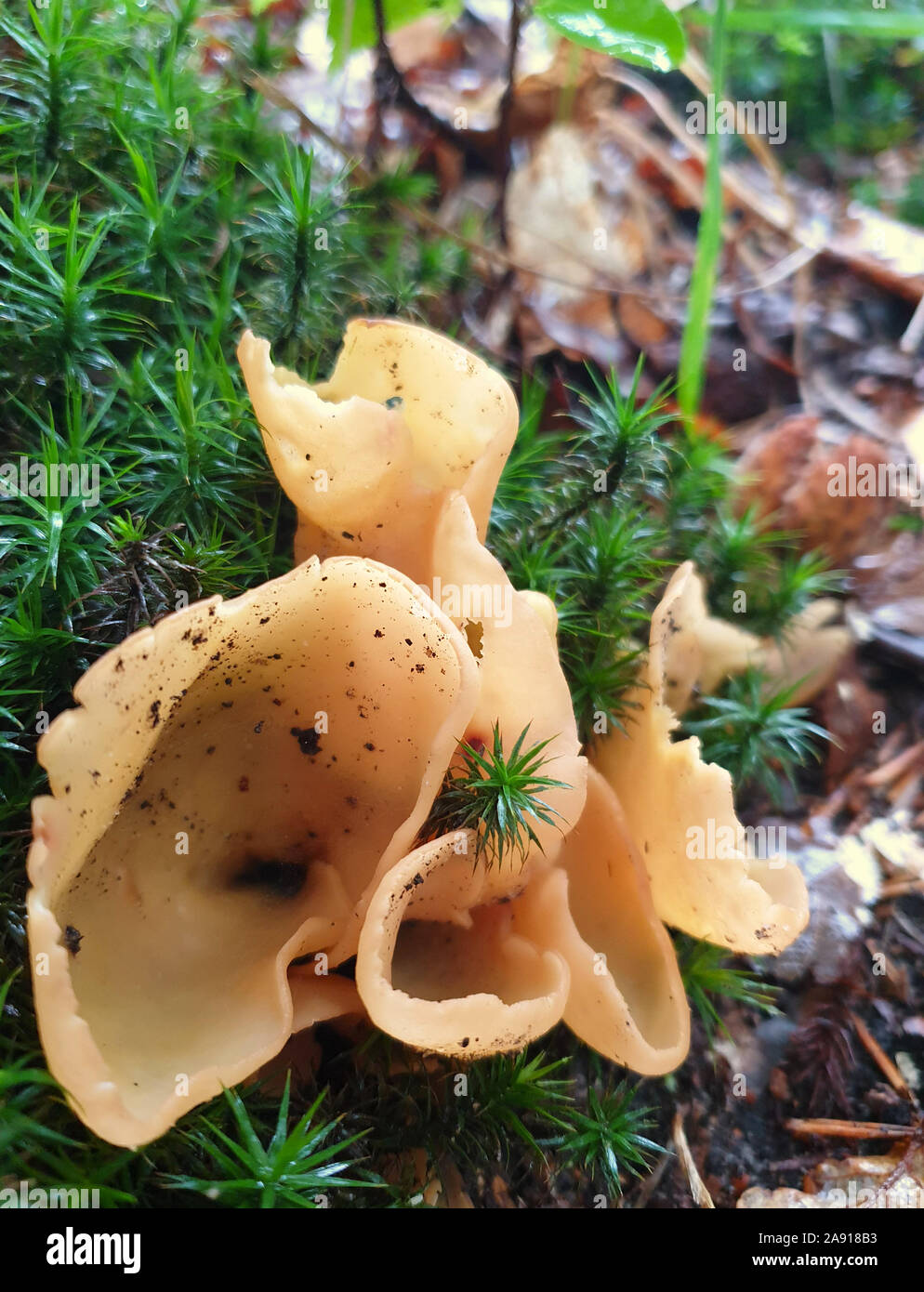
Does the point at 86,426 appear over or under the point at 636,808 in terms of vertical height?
over

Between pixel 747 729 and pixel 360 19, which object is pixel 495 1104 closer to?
pixel 747 729

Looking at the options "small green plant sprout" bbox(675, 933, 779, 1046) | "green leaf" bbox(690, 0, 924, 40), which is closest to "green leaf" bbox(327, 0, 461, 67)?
"green leaf" bbox(690, 0, 924, 40)

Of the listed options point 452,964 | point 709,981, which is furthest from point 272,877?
point 709,981

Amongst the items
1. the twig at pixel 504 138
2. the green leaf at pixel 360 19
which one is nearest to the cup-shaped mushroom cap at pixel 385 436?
the twig at pixel 504 138

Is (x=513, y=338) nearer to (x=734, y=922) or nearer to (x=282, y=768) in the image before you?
(x=282, y=768)
